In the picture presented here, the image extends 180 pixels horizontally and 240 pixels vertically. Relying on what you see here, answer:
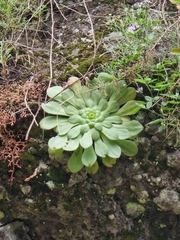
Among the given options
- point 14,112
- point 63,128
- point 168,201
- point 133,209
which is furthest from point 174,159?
point 14,112

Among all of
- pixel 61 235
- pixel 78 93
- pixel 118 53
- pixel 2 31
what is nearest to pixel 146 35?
pixel 118 53

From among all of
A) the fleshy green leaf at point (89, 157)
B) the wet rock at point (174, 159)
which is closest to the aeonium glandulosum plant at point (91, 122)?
the fleshy green leaf at point (89, 157)

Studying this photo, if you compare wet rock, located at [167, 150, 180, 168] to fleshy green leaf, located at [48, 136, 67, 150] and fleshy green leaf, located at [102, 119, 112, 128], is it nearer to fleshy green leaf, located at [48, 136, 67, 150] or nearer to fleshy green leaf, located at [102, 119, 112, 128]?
fleshy green leaf, located at [102, 119, 112, 128]

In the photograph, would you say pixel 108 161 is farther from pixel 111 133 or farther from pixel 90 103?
pixel 90 103

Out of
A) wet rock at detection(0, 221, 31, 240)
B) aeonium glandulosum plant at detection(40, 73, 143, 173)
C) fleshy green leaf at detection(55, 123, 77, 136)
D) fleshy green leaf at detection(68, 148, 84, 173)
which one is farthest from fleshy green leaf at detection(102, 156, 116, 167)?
wet rock at detection(0, 221, 31, 240)

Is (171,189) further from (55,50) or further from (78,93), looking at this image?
(55,50)
